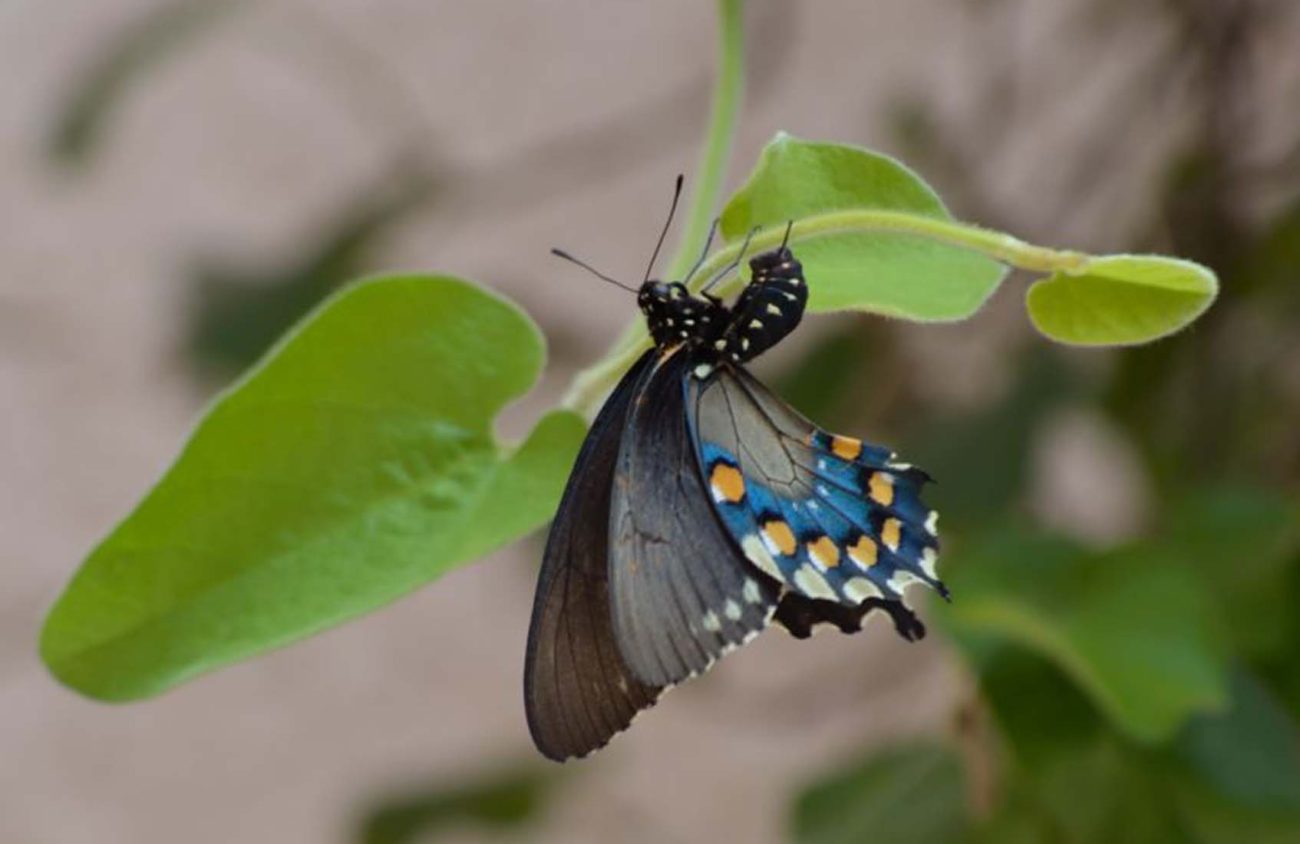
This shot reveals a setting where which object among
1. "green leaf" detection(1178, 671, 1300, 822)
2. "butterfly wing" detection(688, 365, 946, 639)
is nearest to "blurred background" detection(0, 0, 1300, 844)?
"green leaf" detection(1178, 671, 1300, 822)

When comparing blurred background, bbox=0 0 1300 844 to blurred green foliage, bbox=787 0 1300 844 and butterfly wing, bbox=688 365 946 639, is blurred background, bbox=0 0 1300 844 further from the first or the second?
butterfly wing, bbox=688 365 946 639

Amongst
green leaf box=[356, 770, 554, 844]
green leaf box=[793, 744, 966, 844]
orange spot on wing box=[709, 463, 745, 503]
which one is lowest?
green leaf box=[356, 770, 554, 844]

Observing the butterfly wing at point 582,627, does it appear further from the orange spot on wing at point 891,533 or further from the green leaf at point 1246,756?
the green leaf at point 1246,756

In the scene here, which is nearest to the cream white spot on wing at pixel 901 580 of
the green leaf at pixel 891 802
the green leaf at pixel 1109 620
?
the green leaf at pixel 1109 620

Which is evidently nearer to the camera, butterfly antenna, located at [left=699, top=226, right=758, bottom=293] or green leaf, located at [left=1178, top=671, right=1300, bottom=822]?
butterfly antenna, located at [left=699, top=226, right=758, bottom=293]

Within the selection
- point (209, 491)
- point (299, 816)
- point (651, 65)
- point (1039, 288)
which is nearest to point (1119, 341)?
point (1039, 288)

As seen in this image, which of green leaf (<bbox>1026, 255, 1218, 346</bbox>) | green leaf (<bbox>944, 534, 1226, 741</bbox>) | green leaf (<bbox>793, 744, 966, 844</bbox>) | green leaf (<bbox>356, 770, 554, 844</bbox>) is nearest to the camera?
green leaf (<bbox>1026, 255, 1218, 346</bbox>)

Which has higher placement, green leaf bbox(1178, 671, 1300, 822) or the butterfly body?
the butterfly body
